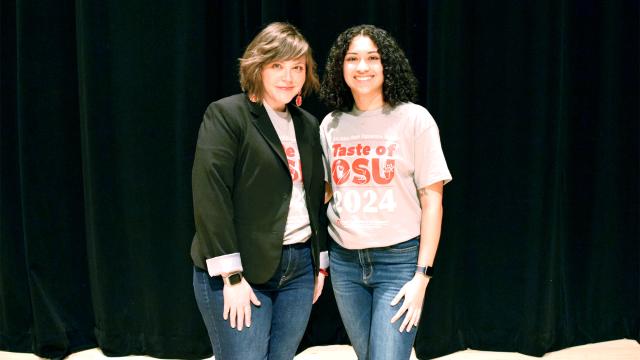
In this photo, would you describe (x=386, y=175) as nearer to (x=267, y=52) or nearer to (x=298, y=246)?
(x=298, y=246)

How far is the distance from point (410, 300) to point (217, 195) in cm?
62

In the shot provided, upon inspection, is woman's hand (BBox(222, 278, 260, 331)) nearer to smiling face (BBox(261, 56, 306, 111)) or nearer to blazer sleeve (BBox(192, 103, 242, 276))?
blazer sleeve (BBox(192, 103, 242, 276))

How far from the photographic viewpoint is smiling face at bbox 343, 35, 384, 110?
146cm

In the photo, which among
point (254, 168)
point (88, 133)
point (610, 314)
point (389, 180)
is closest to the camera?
point (254, 168)

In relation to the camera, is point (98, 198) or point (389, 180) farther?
point (98, 198)

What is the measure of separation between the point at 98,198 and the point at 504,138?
209 centimetres

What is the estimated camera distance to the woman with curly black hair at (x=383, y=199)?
55.9 inches

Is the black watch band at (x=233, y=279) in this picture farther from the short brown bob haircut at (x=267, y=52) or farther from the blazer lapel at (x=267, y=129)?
the short brown bob haircut at (x=267, y=52)

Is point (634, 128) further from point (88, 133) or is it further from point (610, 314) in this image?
point (88, 133)

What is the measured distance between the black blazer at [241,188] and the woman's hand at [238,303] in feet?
0.15

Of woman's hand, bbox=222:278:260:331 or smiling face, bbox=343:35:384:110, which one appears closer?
woman's hand, bbox=222:278:260:331

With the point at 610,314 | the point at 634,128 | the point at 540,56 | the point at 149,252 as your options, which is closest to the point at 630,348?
the point at 610,314

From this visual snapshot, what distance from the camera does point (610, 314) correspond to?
264cm

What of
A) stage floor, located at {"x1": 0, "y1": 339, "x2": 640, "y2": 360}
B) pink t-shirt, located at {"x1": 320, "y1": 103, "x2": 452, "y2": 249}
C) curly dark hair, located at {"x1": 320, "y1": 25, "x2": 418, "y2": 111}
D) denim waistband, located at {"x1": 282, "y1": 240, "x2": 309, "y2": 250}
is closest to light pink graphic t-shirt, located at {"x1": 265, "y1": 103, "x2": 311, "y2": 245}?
Answer: denim waistband, located at {"x1": 282, "y1": 240, "x2": 309, "y2": 250}
